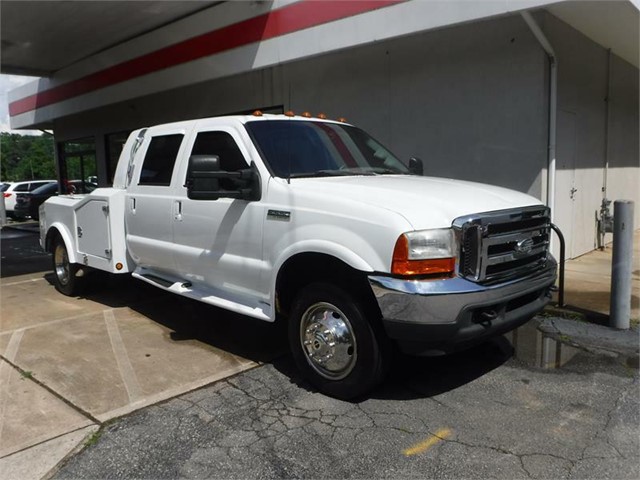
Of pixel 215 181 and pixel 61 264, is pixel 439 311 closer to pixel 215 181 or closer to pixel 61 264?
pixel 215 181

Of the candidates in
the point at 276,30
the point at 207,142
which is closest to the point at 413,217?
the point at 207,142

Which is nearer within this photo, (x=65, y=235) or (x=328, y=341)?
(x=328, y=341)

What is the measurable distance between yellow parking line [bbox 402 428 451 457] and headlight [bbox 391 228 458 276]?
1.01 meters

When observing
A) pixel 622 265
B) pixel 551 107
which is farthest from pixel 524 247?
pixel 551 107

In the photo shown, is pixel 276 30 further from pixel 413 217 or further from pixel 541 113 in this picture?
pixel 413 217

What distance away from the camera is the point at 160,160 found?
5.73 metres

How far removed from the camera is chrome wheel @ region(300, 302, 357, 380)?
3910 millimetres

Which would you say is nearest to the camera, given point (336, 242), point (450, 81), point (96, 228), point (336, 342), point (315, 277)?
point (336, 242)

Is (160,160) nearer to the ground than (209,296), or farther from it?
farther from it

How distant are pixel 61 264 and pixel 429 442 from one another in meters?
5.89

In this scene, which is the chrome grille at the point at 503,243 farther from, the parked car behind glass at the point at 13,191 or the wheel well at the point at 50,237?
the parked car behind glass at the point at 13,191

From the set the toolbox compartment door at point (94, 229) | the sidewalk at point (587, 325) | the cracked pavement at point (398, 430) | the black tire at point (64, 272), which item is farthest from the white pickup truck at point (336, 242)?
the black tire at point (64, 272)

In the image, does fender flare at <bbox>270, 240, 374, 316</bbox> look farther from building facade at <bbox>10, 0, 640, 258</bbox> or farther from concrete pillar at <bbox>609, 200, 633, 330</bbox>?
building facade at <bbox>10, 0, 640, 258</bbox>

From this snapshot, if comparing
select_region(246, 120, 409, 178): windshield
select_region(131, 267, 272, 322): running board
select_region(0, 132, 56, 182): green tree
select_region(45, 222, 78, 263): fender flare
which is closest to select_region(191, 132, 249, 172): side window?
select_region(246, 120, 409, 178): windshield
